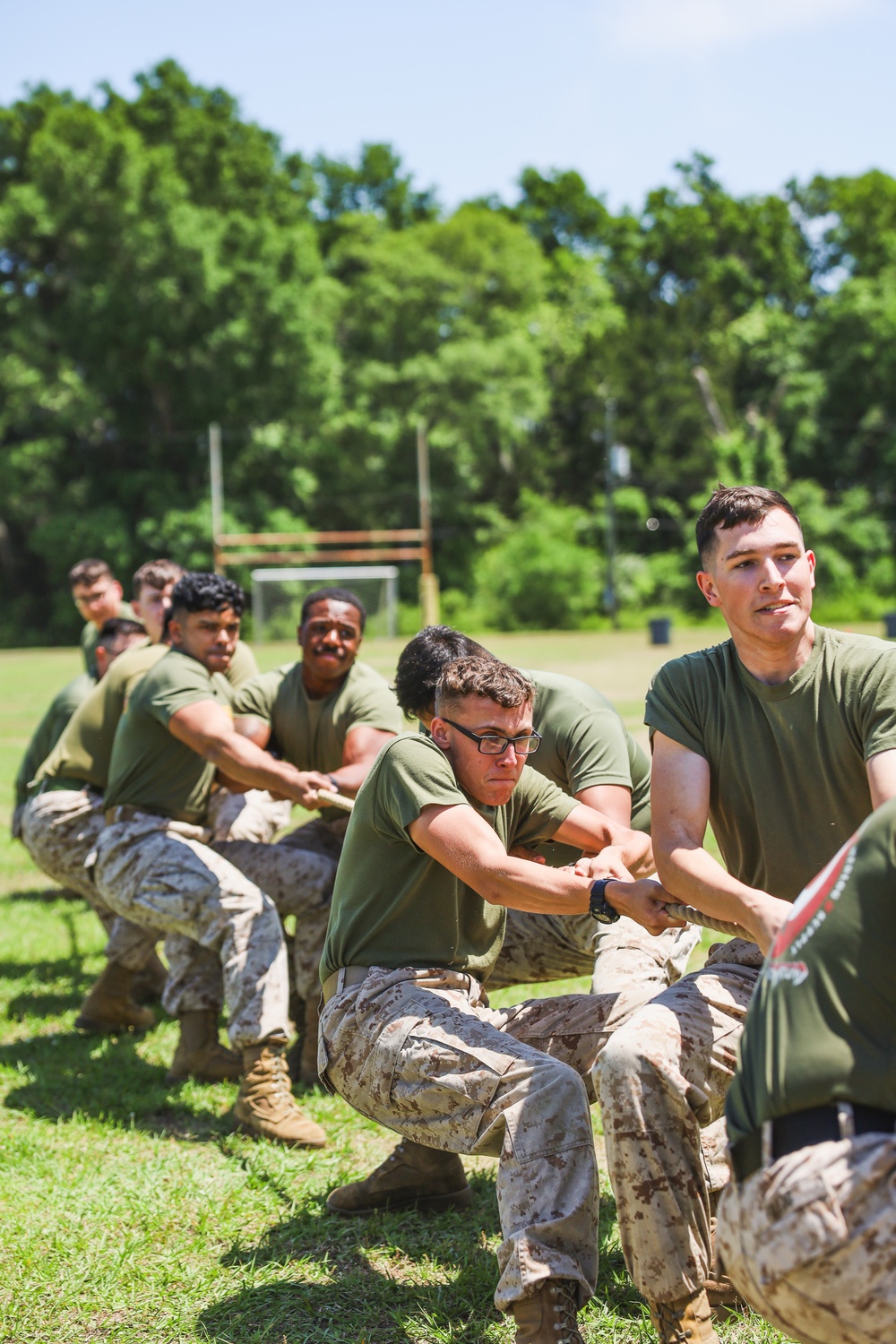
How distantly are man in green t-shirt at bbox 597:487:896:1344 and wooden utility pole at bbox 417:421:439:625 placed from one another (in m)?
30.1

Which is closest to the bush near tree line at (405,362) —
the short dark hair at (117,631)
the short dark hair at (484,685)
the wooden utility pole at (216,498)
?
the wooden utility pole at (216,498)

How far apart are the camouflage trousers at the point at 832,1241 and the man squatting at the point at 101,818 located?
4.36 metres

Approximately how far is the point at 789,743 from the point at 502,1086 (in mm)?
1153

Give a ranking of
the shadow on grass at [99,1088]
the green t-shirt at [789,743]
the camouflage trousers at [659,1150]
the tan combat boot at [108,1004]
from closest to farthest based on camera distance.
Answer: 1. the camouflage trousers at [659,1150]
2. the green t-shirt at [789,743]
3. the shadow on grass at [99,1088]
4. the tan combat boot at [108,1004]

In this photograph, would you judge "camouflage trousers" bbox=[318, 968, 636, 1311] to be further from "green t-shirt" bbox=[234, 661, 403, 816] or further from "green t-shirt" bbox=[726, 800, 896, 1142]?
"green t-shirt" bbox=[234, 661, 403, 816]

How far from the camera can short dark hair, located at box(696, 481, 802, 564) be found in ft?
11.5

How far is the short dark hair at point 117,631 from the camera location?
7.58m

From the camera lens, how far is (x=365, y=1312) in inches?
144

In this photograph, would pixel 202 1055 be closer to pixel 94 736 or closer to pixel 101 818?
pixel 101 818

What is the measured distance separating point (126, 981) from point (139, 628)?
7.23ft

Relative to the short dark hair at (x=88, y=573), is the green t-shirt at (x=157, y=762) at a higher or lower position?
lower

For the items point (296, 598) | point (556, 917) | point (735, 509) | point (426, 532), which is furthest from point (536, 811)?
point (426, 532)

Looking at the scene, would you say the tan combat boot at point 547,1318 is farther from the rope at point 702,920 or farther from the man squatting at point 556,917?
the man squatting at point 556,917

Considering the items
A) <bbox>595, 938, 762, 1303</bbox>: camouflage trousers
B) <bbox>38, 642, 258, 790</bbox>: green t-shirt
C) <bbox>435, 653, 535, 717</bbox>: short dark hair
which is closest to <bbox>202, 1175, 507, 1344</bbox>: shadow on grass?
<bbox>595, 938, 762, 1303</bbox>: camouflage trousers
